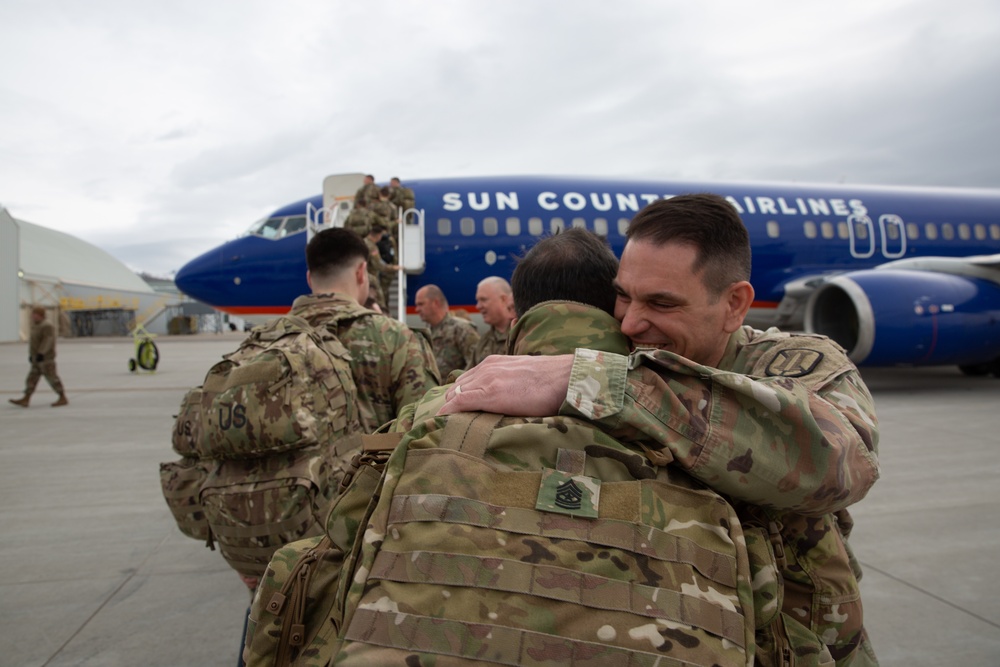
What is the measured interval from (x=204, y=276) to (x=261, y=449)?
8.51m

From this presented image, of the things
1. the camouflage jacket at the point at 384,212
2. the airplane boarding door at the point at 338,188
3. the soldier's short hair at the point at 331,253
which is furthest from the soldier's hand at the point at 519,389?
the airplane boarding door at the point at 338,188

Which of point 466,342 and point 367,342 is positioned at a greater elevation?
point 367,342

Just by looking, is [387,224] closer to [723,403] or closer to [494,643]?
[723,403]

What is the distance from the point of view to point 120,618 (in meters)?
2.99

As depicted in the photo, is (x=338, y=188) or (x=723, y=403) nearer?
→ (x=723, y=403)

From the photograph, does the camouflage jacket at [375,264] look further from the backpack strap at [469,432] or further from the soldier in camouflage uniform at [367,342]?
the backpack strap at [469,432]

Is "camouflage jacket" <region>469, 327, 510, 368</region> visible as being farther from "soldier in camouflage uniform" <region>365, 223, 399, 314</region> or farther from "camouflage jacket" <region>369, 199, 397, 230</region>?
"camouflage jacket" <region>369, 199, 397, 230</region>

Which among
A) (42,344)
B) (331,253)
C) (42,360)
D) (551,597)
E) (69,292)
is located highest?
(69,292)

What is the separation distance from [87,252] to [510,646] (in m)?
69.1

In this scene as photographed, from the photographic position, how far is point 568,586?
35.5 inches

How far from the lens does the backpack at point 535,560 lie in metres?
0.86

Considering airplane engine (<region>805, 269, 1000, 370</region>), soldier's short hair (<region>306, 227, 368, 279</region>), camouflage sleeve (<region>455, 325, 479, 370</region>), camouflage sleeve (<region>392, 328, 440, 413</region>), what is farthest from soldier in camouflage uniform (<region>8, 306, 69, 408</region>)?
airplane engine (<region>805, 269, 1000, 370</region>)

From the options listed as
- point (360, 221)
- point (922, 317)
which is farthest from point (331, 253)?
point (922, 317)

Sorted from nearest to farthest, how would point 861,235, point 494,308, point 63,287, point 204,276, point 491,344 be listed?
point 491,344 → point 494,308 → point 204,276 → point 861,235 → point 63,287
